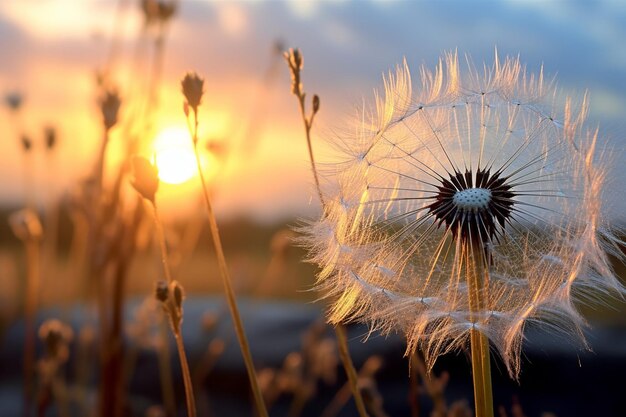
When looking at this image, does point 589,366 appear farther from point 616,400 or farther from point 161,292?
point 161,292

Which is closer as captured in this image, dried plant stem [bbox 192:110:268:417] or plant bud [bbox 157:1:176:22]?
dried plant stem [bbox 192:110:268:417]

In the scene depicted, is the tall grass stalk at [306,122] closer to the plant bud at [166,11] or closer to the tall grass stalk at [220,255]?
the tall grass stalk at [220,255]

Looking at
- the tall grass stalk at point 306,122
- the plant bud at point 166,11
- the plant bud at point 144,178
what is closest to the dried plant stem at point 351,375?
the tall grass stalk at point 306,122

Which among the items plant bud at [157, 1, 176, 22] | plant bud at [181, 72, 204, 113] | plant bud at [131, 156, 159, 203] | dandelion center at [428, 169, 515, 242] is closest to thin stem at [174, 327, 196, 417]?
plant bud at [131, 156, 159, 203]

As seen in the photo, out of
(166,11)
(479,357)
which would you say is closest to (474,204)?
(479,357)

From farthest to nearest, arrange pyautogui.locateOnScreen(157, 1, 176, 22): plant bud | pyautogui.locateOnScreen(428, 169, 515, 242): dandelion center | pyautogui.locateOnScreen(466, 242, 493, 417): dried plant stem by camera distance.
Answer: pyautogui.locateOnScreen(157, 1, 176, 22): plant bud, pyautogui.locateOnScreen(428, 169, 515, 242): dandelion center, pyautogui.locateOnScreen(466, 242, 493, 417): dried plant stem

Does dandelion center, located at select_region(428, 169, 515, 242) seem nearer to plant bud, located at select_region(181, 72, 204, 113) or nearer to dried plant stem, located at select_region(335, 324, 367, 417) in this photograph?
dried plant stem, located at select_region(335, 324, 367, 417)
